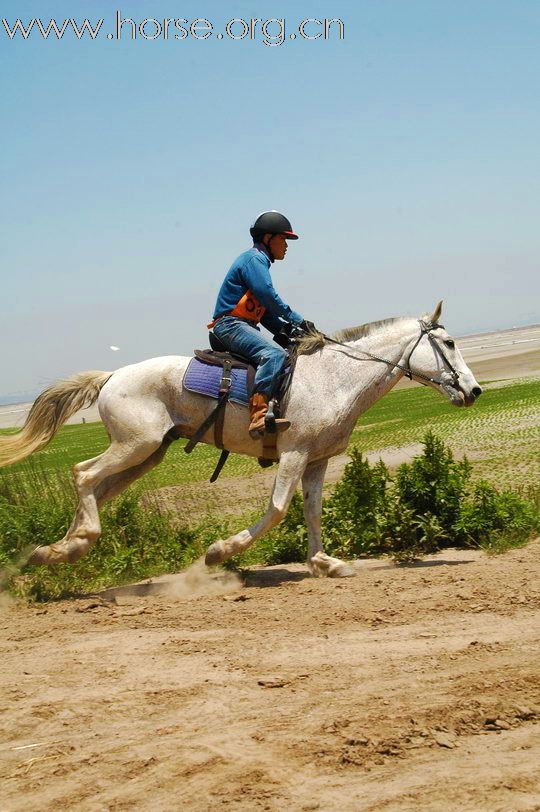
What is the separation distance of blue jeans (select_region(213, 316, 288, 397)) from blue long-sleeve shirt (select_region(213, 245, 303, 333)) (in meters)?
0.19

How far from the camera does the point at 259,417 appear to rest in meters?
8.19

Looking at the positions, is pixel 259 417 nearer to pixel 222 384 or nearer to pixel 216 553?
pixel 222 384

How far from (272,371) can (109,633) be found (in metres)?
2.89

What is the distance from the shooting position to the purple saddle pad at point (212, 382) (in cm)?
835

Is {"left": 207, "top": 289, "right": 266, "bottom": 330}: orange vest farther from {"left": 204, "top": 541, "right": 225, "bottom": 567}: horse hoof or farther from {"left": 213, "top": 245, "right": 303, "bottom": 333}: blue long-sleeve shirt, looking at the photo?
{"left": 204, "top": 541, "right": 225, "bottom": 567}: horse hoof

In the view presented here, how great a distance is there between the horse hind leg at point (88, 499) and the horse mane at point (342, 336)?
175cm

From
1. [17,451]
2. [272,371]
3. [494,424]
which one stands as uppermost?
[272,371]

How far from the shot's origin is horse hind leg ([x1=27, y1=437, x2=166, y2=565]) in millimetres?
8305

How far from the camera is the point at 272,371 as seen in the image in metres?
8.16

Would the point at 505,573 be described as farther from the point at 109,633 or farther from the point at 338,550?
the point at 109,633

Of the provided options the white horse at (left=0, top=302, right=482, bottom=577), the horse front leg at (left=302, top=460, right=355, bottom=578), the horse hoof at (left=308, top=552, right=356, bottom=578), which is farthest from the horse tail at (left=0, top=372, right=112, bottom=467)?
the horse hoof at (left=308, top=552, right=356, bottom=578)

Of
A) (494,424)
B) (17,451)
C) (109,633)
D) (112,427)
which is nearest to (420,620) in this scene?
(109,633)

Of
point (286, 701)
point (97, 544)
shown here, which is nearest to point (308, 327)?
point (97, 544)

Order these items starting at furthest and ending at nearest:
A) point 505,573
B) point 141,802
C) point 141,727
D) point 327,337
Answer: point 327,337, point 505,573, point 141,727, point 141,802
